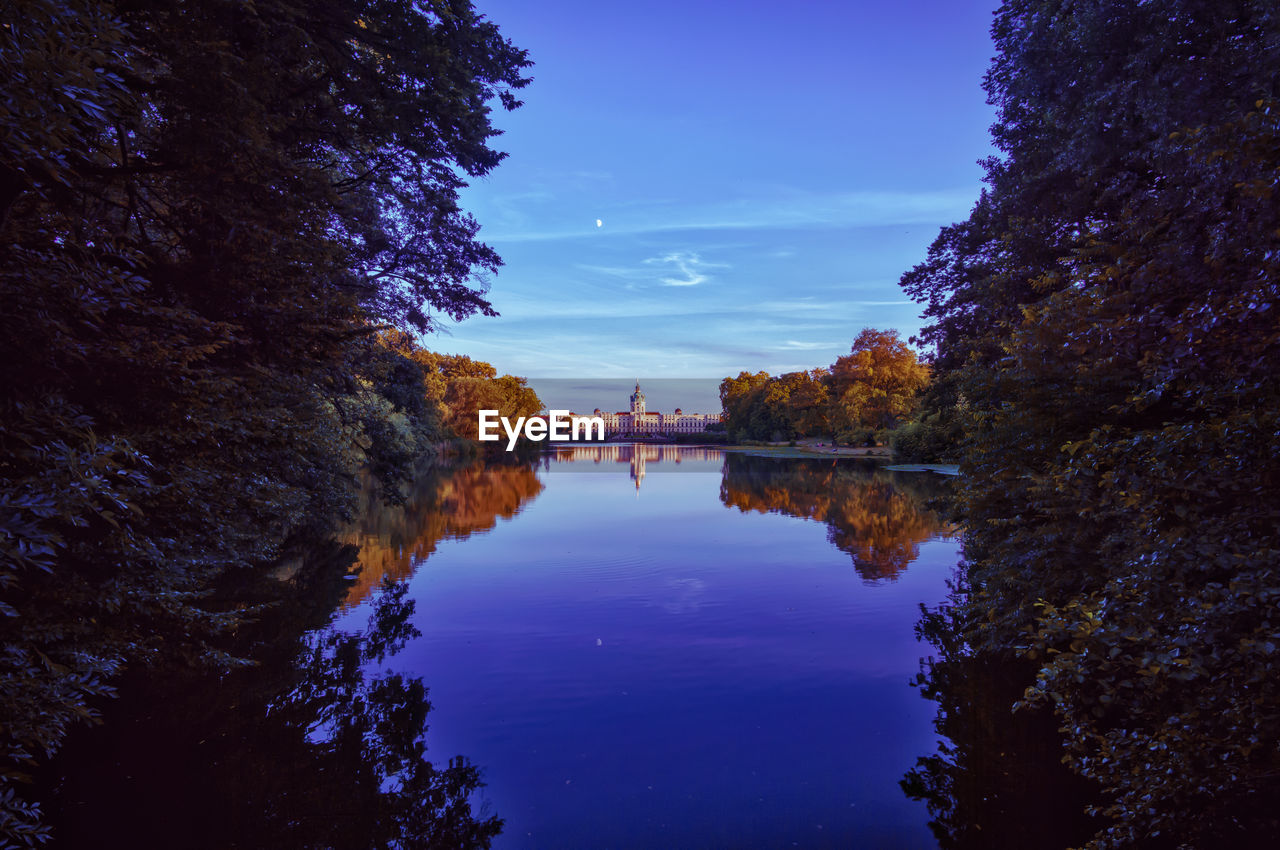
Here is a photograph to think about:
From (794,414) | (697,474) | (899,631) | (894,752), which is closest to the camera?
(894,752)

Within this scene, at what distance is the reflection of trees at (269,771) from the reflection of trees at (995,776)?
15.2ft

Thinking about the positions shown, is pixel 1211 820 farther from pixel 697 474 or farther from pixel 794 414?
pixel 794 414

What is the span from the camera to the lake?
21.1 ft

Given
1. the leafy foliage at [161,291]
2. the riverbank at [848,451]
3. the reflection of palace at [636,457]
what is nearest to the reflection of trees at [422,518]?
the leafy foliage at [161,291]

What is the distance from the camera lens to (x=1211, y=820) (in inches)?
185

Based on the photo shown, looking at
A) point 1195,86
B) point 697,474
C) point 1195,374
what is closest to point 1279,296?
point 1195,374

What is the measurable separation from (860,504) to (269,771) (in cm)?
2831

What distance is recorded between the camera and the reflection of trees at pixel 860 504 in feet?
66.9

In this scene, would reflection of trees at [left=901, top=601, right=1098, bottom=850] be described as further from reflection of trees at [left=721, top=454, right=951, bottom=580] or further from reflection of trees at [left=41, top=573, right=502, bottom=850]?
reflection of trees at [left=721, top=454, right=951, bottom=580]

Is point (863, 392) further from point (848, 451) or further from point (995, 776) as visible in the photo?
point (995, 776)

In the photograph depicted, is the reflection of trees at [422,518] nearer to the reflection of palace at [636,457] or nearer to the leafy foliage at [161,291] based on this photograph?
the leafy foliage at [161,291]

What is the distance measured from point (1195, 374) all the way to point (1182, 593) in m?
1.79

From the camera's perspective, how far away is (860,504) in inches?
1233

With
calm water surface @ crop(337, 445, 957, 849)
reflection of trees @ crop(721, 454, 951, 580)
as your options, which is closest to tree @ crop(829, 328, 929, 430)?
reflection of trees @ crop(721, 454, 951, 580)
